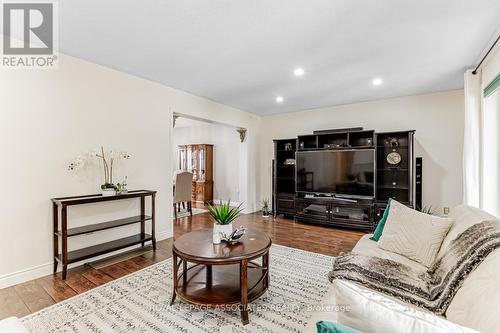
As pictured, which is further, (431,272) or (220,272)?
(220,272)

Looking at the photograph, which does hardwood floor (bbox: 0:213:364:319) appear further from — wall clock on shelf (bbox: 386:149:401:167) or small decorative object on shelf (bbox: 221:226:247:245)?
wall clock on shelf (bbox: 386:149:401:167)

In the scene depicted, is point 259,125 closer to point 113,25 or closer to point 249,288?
point 113,25

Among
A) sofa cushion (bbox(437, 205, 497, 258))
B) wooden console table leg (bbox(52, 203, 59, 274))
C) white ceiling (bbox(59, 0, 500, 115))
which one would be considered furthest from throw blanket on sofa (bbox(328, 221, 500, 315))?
wooden console table leg (bbox(52, 203, 59, 274))

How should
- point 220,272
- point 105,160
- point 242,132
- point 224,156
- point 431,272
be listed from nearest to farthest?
1. point 431,272
2. point 220,272
3. point 105,160
4. point 242,132
5. point 224,156

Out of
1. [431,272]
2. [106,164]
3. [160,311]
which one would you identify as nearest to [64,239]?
[106,164]

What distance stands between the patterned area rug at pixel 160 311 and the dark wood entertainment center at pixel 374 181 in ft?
7.67

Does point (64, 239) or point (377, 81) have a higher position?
point (377, 81)

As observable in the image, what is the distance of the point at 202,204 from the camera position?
732 cm

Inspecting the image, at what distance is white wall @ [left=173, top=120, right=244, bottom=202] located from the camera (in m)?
7.32

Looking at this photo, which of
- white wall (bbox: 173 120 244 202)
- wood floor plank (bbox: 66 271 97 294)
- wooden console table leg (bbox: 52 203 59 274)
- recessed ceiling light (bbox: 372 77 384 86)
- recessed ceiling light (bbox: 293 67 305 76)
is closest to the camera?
wood floor plank (bbox: 66 271 97 294)

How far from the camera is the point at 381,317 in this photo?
735 mm

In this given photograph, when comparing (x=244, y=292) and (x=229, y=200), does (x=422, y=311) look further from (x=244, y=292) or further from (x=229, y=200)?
(x=229, y=200)

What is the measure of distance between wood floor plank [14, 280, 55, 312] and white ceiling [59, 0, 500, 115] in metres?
2.56

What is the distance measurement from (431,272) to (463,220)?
467 millimetres
